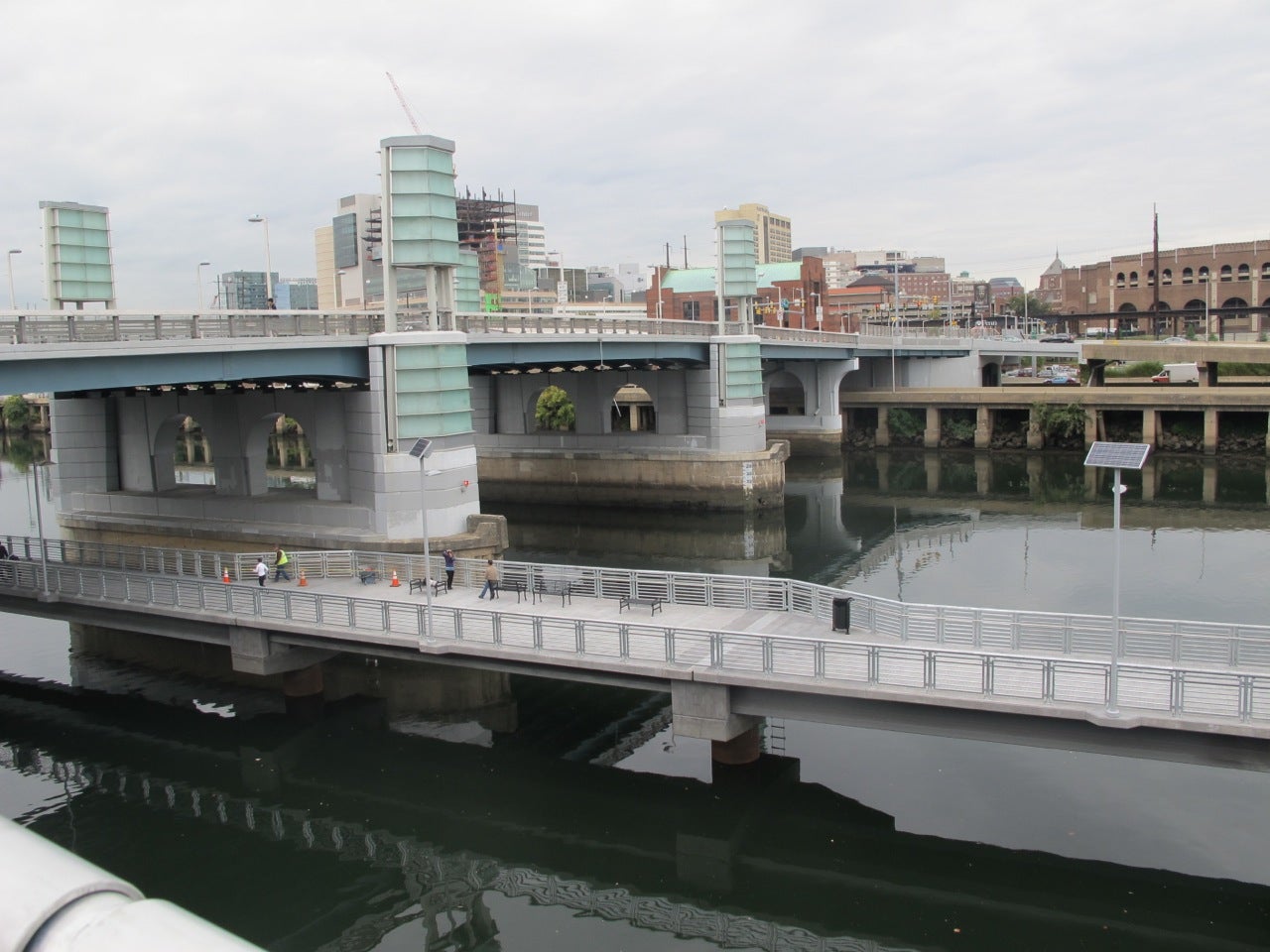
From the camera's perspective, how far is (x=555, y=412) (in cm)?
8394

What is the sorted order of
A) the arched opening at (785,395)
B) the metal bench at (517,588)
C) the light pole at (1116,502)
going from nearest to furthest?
the light pole at (1116,502)
the metal bench at (517,588)
the arched opening at (785,395)

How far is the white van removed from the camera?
89.1m

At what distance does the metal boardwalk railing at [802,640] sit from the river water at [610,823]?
0.98 metres

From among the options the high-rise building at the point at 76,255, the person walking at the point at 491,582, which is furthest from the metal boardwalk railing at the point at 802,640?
the high-rise building at the point at 76,255

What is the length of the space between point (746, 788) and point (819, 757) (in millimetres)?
2095

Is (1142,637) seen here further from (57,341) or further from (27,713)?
(27,713)

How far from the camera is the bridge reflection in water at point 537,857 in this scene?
16609 mm

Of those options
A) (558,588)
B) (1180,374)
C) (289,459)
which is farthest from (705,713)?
(1180,374)

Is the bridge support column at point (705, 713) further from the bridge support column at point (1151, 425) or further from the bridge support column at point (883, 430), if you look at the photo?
the bridge support column at point (883, 430)

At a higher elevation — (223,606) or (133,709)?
(223,606)

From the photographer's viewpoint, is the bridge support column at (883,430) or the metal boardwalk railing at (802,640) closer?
the metal boardwalk railing at (802,640)

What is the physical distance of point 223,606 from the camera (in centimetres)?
2631

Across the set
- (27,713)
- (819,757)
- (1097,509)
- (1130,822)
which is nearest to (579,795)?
(819,757)

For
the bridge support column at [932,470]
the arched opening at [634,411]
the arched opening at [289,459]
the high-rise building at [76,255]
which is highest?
the high-rise building at [76,255]
